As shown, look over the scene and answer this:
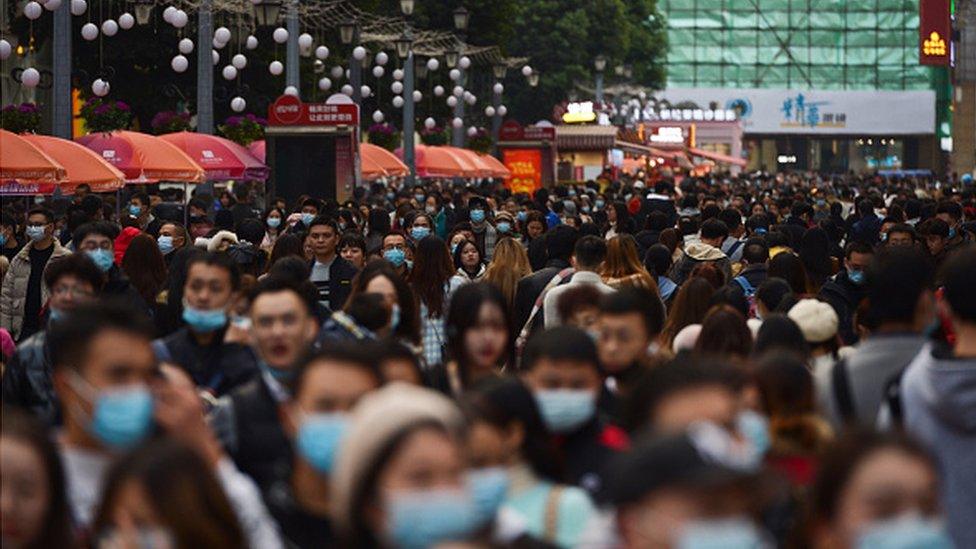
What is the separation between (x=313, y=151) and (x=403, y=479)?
28170 millimetres

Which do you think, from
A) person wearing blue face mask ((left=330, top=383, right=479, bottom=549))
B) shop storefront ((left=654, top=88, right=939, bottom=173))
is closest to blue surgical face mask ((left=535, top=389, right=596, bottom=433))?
person wearing blue face mask ((left=330, top=383, right=479, bottom=549))

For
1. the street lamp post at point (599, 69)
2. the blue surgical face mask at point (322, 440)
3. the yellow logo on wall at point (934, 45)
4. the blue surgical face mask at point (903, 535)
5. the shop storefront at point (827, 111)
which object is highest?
the shop storefront at point (827, 111)

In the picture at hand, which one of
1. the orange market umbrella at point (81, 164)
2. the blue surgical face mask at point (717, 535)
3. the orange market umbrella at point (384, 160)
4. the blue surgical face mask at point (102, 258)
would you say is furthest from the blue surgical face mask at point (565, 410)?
the orange market umbrella at point (384, 160)

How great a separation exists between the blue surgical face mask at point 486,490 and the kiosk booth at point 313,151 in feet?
88.6

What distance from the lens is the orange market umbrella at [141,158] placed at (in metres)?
27.3

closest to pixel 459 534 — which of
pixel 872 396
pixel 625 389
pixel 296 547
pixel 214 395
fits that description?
pixel 296 547

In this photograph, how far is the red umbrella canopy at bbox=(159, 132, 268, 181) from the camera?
104 ft

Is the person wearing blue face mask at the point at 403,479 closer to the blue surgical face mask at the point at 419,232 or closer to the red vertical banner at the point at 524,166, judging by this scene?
the blue surgical face mask at the point at 419,232

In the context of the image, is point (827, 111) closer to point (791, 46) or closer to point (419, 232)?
point (791, 46)

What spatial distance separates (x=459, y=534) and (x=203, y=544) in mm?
741

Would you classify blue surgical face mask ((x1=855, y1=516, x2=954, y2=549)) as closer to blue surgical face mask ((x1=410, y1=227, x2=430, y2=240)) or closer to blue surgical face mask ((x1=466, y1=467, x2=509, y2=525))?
blue surgical face mask ((x1=466, y1=467, x2=509, y2=525))

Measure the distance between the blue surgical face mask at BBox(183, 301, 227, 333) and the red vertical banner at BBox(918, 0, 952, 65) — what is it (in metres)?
52.6

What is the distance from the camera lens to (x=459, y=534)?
192 inches

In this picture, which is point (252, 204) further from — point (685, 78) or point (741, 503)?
point (685, 78)
